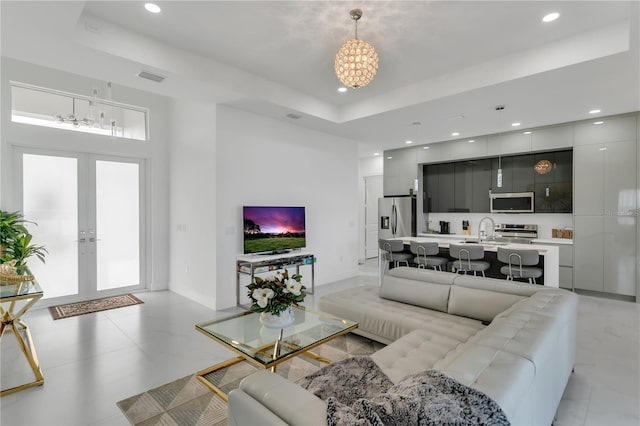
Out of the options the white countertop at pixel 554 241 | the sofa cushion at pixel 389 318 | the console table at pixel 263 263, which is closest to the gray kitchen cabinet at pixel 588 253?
the white countertop at pixel 554 241

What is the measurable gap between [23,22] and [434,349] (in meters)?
4.04

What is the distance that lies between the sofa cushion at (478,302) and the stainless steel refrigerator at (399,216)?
4.21 m

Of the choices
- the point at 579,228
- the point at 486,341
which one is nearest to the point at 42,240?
the point at 486,341

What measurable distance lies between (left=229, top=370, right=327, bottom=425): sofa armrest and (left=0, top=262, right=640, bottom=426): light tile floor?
1.38m

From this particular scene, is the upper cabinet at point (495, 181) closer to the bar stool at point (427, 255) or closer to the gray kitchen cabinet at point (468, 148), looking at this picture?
the gray kitchen cabinet at point (468, 148)

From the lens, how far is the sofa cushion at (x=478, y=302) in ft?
9.35

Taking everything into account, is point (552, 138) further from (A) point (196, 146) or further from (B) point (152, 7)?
(B) point (152, 7)

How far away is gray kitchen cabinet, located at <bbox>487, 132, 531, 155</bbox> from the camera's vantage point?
591cm

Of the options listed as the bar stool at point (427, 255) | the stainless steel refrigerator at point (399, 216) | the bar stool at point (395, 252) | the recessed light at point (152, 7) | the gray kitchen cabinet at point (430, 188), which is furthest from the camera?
the gray kitchen cabinet at point (430, 188)

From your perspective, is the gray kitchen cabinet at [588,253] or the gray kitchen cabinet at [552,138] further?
the gray kitchen cabinet at [552,138]

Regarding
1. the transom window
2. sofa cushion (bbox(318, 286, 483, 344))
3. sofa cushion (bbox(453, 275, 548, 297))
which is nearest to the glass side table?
sofa cushion (bbox(318, 286, 483, 344))

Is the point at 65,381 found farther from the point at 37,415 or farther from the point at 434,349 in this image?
the point at 434,349

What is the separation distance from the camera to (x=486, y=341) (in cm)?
165

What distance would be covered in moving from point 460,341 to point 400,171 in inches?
221
